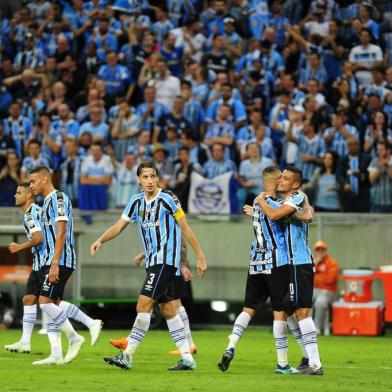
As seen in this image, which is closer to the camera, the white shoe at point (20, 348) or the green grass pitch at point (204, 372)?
the green grass pitch at point (204, 372)

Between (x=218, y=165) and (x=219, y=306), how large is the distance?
8.47 feet

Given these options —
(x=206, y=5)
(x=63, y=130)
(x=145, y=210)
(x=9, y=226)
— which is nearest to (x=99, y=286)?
(x=9, y=226)

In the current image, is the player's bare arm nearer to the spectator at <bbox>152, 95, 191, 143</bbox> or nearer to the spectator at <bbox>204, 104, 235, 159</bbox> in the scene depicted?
the spectator at <bbox>204, 104, 235, 159</bbox>

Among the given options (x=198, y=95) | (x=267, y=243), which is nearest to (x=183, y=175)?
(x=198, y=95)

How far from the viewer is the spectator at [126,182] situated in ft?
→ 70.9

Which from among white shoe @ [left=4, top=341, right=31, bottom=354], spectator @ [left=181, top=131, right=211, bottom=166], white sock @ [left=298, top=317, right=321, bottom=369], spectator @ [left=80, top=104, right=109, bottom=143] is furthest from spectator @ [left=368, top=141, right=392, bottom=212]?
white sock @ [left=298, top=317, right=321, bottom=369]

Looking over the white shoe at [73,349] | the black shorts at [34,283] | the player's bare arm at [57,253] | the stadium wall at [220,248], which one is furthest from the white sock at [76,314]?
the stadium wall at [220,248]

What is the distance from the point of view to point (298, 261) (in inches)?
458

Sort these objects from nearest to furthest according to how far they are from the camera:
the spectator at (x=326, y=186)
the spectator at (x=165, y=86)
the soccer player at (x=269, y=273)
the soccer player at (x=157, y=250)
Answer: the soccer player at (x=157, y=250) → the soccer player at (x=269, y=273) → the spectator at (x=326, y=186) → the spectator at (x=165, y=86)

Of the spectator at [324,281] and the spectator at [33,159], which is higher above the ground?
the spectator at [33,159]

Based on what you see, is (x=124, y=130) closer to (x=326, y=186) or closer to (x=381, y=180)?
(x=326, y=186)

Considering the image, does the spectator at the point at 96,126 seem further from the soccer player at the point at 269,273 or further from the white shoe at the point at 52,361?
the soccer player at the point at 269,273

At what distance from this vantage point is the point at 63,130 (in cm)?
2388

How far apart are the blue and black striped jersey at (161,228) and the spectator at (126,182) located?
9815 millimetres
